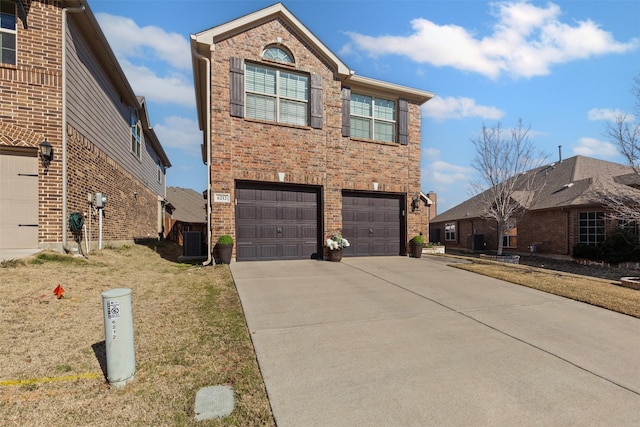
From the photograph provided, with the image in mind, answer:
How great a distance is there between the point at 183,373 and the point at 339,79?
35.0 feet

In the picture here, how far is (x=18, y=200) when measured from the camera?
7.45 meters

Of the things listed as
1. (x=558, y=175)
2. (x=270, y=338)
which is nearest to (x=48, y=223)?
(x=270, y=338)

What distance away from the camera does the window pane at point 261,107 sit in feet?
33.6

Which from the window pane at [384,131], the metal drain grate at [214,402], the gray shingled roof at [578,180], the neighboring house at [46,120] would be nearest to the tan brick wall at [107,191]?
the neighboring house at [46,120]

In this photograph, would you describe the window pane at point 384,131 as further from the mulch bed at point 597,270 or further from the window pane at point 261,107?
the mulch bed at point 597,270

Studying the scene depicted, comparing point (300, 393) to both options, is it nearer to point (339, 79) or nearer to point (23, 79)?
point (23, 79)

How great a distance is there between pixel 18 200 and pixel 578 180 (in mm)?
25404

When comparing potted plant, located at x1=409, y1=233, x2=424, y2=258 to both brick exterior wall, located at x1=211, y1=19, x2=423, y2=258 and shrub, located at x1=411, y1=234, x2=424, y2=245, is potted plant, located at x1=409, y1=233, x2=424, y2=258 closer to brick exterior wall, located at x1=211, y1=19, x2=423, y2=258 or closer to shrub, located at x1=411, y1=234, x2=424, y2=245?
shrub, located at x1=411, y1=234, x2=424, y2=245

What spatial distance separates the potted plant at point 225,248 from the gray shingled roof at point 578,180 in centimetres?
1618

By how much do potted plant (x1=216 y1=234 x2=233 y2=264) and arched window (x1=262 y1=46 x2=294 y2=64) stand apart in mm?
6119

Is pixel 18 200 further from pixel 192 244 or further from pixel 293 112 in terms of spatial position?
pixel 293 112

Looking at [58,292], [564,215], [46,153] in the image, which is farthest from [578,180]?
[46,153]

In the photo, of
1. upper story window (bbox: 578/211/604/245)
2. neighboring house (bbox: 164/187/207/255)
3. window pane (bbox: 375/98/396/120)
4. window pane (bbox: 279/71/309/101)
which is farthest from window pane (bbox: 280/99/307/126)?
upper story window (bbox: 578/211/604/245)

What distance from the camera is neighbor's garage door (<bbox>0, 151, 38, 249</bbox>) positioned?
24.2 ft
